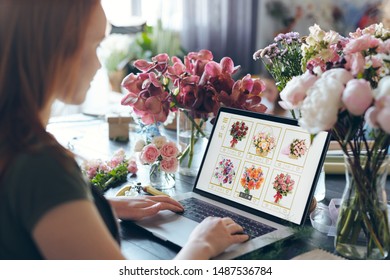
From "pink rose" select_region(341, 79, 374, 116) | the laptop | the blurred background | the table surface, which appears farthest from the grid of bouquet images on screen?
the blurred background

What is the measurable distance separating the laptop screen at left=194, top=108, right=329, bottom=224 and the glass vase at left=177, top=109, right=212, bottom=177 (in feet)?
0.51

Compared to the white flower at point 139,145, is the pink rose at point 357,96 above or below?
above

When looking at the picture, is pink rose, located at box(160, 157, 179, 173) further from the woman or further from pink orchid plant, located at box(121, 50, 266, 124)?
the woman

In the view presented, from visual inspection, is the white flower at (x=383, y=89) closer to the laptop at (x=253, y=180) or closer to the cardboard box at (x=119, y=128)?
the laptop at (x=253, y=180)

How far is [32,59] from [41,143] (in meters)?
0.13

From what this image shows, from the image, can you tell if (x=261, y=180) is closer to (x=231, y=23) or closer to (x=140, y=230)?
(x=140, y=230)

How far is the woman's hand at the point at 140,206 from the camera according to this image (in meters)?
1.17

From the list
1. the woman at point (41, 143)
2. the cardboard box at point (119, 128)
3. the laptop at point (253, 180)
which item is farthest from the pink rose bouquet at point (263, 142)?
the cardboard box at point (119, 128)

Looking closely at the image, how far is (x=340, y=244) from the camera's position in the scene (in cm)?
100

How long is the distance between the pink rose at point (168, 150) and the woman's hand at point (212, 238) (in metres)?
0.39

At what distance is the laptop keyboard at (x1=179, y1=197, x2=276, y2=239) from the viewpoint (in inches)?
43.5

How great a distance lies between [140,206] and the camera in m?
1.20

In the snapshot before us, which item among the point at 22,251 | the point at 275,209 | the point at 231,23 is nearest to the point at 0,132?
the point at 22,251
